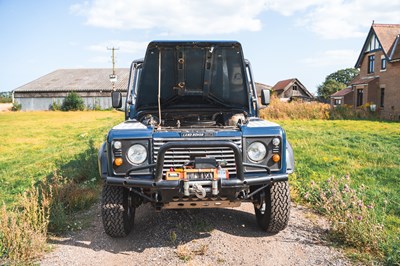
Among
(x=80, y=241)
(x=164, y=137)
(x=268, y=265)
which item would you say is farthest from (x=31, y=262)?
(x=268, y=265)

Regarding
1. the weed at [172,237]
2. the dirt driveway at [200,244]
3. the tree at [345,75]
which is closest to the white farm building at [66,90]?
the dirt driveway at [200,244]

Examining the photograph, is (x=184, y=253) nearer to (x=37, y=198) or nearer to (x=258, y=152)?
(x=258, y=152)

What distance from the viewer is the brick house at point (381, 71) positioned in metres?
28.8

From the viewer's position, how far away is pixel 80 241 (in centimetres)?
457

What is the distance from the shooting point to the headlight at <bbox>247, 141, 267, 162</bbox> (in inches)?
162

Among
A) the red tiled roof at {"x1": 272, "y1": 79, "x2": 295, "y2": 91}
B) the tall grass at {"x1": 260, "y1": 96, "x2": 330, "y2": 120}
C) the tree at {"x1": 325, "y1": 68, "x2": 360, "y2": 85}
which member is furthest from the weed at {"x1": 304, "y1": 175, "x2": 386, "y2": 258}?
the tree at {"x1": 325, "y1": 68, "x2": 360, "y2": 85}

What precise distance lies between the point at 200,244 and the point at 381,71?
31.3 meters

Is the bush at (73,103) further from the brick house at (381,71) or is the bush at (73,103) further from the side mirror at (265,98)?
the side mirror at (265,98)

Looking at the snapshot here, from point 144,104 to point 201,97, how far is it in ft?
2.75

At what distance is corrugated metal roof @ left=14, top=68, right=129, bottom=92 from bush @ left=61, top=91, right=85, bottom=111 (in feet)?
7.04

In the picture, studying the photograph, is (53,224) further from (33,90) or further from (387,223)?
(33,90)

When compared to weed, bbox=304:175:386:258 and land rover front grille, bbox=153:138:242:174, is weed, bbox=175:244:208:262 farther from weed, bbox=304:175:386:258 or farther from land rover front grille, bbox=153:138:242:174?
weed, bbox=304:175:386:258

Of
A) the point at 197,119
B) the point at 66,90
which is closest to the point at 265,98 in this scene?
the point at 197,119

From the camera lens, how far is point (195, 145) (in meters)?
3.86
